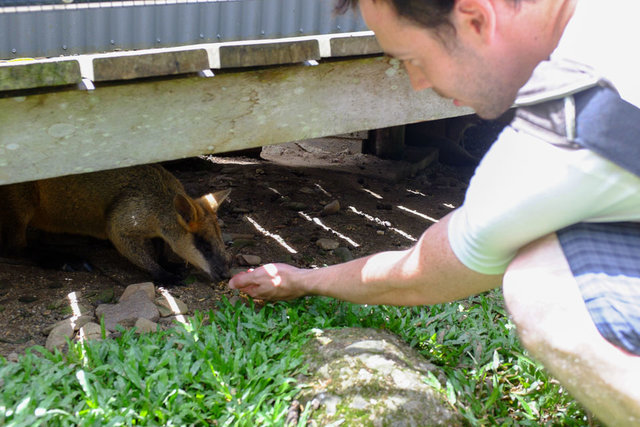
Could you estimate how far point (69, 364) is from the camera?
270 centimetres

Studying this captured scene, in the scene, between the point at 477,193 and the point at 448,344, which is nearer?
the point at 477,193

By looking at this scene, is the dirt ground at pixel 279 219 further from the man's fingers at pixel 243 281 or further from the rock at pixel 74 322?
the man's fingers at pixel 243 281

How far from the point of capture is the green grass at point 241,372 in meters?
2.38

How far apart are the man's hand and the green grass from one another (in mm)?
103

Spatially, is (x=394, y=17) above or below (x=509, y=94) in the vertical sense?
above

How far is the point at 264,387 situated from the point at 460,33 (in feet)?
5.14

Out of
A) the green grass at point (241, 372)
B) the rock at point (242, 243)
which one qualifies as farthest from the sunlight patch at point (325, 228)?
the green grass at point (241, 372)

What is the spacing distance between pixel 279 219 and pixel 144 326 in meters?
1.92

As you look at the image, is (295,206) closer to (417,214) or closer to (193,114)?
(417,214)

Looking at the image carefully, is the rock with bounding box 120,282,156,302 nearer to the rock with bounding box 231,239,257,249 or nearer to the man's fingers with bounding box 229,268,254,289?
the man's fingers with bounding box 229,268,254,289

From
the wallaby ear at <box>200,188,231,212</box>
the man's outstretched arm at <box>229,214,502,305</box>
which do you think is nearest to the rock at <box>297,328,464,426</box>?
the man's outstretched arm at <box>229,214,502,305</box>

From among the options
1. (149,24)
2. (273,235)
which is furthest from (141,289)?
(149,24)

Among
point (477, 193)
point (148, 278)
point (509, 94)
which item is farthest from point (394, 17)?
point (148, 278)

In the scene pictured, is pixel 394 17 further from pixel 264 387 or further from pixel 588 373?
pixel 264 387
